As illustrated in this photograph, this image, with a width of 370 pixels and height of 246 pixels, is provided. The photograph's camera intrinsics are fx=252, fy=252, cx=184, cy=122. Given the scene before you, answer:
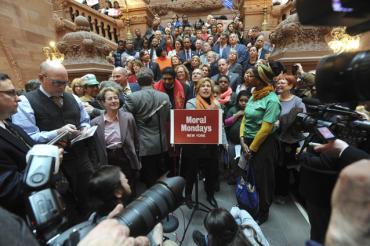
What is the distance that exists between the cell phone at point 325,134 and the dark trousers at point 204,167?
1.85 metres

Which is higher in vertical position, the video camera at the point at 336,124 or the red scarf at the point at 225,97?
the video camera at the point at 336,124

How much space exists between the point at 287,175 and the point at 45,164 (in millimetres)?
3488

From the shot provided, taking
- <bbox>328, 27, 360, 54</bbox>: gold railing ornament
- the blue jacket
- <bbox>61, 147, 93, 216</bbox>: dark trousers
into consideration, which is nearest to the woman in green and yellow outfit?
<bbox>328, 27, 360, 54</bbox>: gold railing ornament

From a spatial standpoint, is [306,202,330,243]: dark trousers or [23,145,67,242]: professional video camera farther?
[306,202,330,243]: dark trousers

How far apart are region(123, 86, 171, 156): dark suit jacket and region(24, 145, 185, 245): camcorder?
2292 millimetres

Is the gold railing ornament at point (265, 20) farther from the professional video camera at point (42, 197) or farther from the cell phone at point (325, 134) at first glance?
the professional video camera at point (42, 197)

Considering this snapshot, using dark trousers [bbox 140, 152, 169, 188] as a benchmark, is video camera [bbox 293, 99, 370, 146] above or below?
above

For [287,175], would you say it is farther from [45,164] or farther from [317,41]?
[45,164]

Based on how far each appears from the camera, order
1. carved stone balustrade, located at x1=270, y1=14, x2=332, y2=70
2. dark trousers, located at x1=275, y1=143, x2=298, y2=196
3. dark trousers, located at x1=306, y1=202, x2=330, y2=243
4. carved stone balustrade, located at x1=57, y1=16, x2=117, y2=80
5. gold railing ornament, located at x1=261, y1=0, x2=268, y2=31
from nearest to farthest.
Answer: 1. dark trousers, located at x1=306, y1=202, x2=330, y2=243
2. dark trousers, located at x1=275, y1=143, x2=298, y2=196
3. carved stone balustrade, located at x1=270, y1=14, x2=332, y2=70
4. carved stone balustrade, located at x1=57, y1=16, x2=117, y2=80
5. gold railing ornament, located at x1=261, y1=0, x2=268, y2=31

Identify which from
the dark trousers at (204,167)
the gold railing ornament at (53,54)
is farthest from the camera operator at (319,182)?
the gold railing ornament at (53,54)

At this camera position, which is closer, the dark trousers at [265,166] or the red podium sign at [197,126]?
the dark trousers at [265,166]

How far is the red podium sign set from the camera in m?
3.11

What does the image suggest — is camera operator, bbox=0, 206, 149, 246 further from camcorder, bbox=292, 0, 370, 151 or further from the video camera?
the video camera

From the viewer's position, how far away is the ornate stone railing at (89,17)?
9.57 metres
